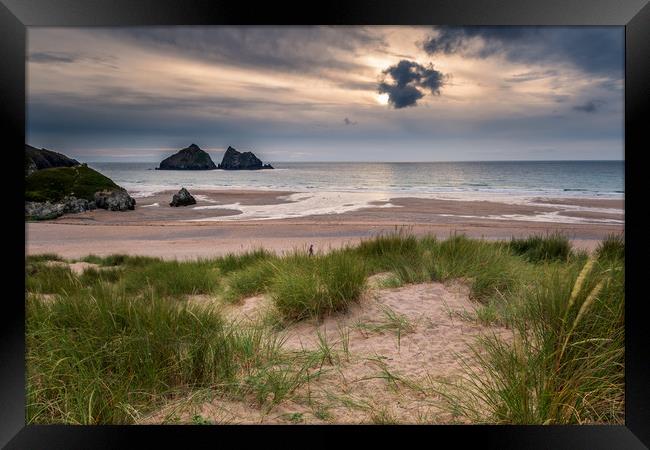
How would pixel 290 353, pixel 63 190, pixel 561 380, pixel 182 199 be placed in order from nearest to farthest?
1. pixel 561 380
2. pixel 290 353
3. pixel 63 190
4. pixel 182 199

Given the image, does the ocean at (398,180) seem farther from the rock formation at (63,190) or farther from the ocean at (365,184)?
the rock formation at (63,190)

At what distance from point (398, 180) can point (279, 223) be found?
12598 mm

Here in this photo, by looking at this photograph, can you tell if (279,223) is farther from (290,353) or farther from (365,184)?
(365,184)

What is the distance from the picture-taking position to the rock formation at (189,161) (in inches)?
536

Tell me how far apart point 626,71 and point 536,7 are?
509mm

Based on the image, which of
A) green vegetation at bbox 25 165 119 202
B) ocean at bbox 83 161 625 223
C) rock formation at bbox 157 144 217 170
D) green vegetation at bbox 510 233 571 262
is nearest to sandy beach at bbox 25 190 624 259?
ocean at bbox 83 161 625 223

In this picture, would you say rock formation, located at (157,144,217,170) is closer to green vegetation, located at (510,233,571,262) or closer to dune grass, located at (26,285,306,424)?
green vegetation, located at (510,233,571,262)

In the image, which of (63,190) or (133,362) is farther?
(63,190)

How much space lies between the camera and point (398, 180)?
24.3m

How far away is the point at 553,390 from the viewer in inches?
91.1

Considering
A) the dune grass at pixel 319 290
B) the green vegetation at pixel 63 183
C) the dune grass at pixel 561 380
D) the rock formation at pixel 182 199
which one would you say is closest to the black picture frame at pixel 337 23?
the dune grass at pixel 561 380

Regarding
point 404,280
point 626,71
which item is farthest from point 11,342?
point 404,280

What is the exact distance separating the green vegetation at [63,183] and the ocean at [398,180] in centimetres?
169

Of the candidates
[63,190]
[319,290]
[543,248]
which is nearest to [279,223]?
[63,190]
